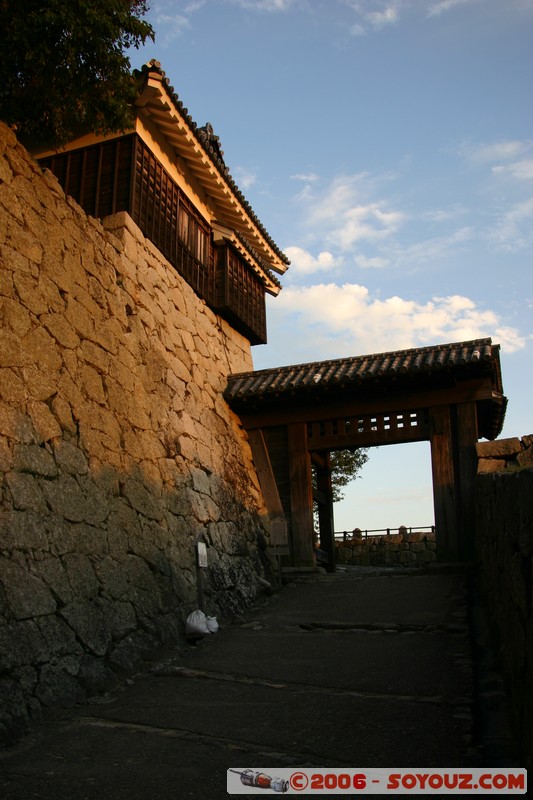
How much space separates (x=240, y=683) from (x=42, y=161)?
30.2ft

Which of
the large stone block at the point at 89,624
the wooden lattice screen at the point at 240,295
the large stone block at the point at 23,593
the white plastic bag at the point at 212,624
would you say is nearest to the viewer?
the large stone block at the point at 23,593

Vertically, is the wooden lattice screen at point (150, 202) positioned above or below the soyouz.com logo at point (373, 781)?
above

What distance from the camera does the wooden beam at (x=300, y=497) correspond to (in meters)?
11.9

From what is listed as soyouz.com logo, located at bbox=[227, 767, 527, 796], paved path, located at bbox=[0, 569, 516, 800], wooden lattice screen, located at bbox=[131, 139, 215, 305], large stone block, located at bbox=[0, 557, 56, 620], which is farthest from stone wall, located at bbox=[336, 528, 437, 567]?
soyouz.com logo, located at bbox=[227, 767, 527, 796]

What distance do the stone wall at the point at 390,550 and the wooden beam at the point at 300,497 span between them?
26.6 ft

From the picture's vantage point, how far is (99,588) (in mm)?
6379

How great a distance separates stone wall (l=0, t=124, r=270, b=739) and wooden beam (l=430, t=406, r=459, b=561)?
3.09 metres

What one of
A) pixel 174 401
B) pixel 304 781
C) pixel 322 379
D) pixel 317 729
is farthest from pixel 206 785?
pixel 322 379

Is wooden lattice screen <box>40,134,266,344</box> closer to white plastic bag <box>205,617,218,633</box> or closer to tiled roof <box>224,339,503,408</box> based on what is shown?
tiled roof <box>224,339,503,408</box>

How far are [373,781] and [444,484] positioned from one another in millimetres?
7918

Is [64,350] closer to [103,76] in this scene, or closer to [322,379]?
[103,76]

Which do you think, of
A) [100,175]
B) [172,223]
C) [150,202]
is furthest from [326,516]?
[100,175]

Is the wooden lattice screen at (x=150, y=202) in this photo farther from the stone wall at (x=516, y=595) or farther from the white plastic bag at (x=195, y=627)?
the stone wall at (x=516, y=595)

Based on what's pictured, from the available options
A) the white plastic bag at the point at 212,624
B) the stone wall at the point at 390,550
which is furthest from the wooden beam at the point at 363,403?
the stone wall at the point at 390,550
